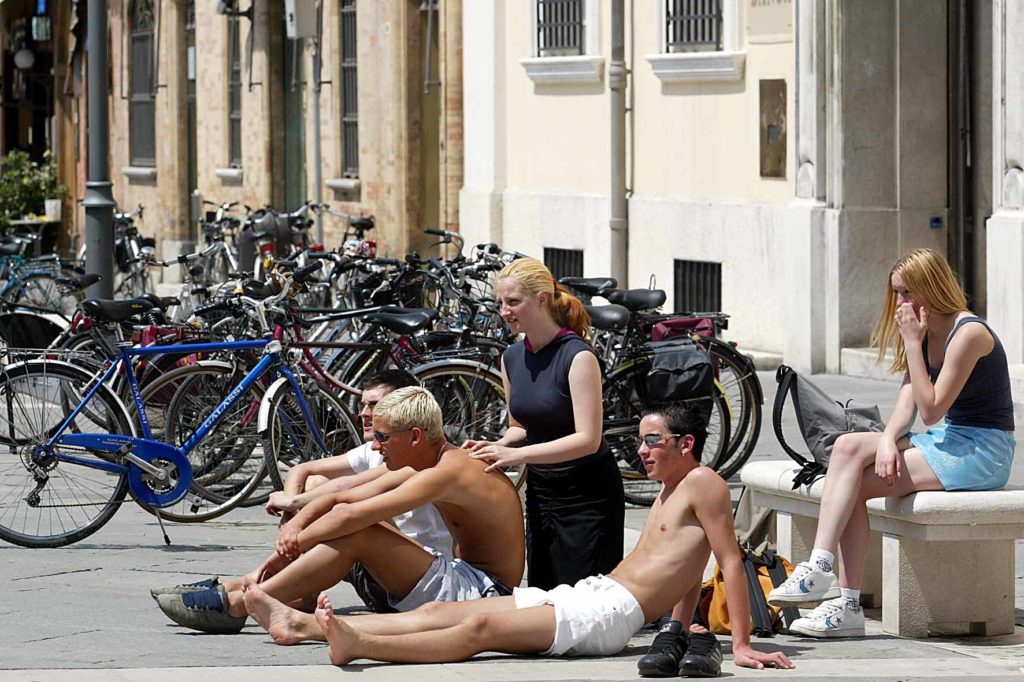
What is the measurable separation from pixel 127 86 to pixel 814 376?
18531mm

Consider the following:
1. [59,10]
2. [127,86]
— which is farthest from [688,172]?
[59,10]

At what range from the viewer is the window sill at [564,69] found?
1903 cm

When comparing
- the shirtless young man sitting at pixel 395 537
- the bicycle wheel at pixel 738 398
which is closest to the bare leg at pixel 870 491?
the shirtless young man sitting at pixel 395 537

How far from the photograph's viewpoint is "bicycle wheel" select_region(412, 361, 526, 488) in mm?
10383

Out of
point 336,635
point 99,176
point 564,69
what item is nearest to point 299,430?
point 336,635

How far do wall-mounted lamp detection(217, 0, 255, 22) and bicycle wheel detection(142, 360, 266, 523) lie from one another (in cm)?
1737

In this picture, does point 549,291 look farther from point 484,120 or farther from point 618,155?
point 484,120

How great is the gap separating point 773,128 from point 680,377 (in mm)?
6775

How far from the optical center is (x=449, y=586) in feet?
24.2

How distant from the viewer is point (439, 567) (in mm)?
7422

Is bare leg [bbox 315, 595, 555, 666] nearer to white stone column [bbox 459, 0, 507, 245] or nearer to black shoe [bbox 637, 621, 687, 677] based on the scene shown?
black shoe [bbox 637, 621, 687, 677]

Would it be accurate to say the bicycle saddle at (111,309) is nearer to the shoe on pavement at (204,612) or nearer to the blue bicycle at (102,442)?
the blue bicycle at (102,442)

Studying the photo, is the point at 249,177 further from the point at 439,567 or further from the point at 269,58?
the point at 439,567

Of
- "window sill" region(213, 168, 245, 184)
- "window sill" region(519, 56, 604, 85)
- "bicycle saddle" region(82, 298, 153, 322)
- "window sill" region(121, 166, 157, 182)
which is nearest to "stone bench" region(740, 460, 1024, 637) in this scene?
"bicycle saddle" region(82, 298, 153, 322)
